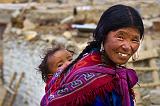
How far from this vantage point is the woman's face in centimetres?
189

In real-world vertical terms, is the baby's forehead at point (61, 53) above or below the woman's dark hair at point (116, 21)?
below

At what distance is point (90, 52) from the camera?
196 centimetres

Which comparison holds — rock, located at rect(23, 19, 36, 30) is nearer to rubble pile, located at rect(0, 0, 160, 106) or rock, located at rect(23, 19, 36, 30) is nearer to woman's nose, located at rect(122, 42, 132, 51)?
rubble pile, located at rect(0, 0, 160, 106)

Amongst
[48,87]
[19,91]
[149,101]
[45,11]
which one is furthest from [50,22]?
[48,87]

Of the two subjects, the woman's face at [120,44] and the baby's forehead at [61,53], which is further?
the baby's forehead at [61,53]

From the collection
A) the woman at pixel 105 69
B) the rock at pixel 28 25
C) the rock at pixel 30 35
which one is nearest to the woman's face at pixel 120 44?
the woman at pixel 105 69

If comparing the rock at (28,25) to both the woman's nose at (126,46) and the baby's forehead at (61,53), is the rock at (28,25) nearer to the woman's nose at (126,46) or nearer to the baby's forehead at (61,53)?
the baby's forehead at (61,53)

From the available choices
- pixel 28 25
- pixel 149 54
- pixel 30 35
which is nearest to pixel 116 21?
pixel 149 54

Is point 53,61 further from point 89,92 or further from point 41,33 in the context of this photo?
→ point 41,33

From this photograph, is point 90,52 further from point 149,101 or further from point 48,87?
point 149,101

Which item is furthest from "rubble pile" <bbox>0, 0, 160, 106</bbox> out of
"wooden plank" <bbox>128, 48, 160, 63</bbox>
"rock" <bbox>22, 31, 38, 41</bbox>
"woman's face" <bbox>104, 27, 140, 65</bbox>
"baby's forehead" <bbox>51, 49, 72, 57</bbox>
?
"woman's face" <bbox>104, 27, 140, 65</bbox>

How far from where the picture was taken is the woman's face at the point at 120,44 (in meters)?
1.89

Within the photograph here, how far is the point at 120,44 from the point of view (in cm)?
190

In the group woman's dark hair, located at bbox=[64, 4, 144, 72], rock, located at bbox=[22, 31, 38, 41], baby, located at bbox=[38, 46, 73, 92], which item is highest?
woman's dark hair, located at bbox=[64, 4, 144, 72]
